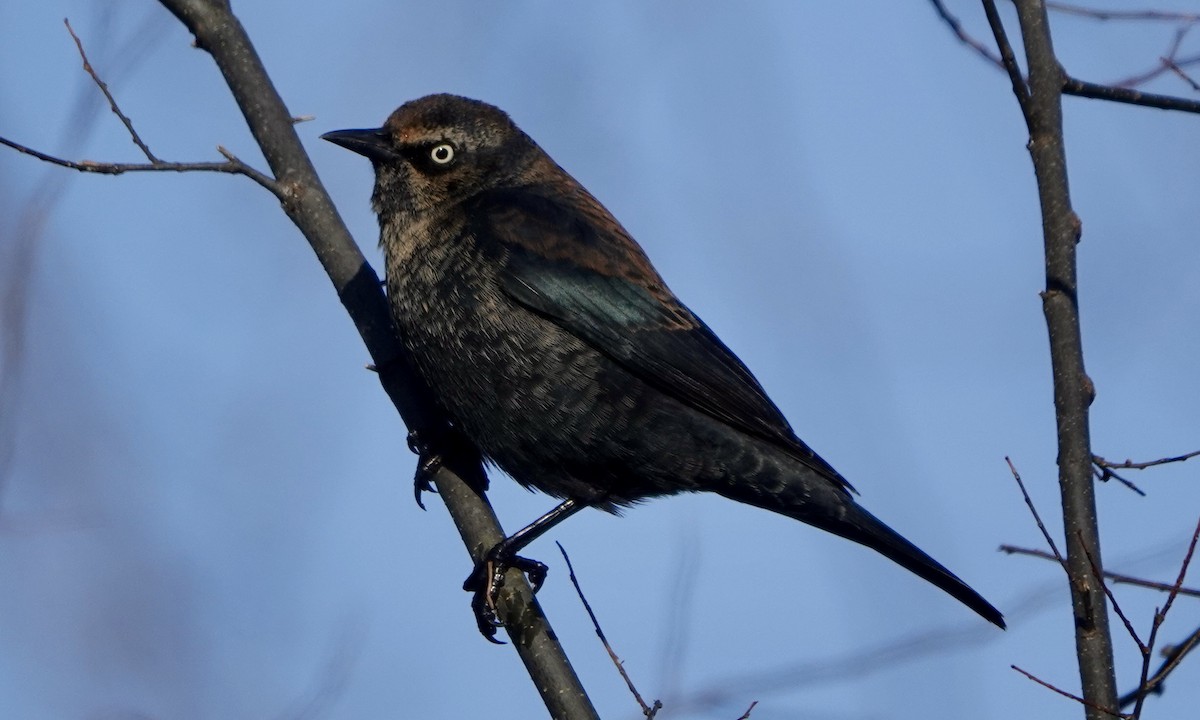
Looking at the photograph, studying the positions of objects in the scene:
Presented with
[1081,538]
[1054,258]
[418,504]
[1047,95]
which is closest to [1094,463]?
[1081,538]

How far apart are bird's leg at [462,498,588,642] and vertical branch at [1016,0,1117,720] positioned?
171 cm

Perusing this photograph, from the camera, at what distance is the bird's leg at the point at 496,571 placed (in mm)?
4004

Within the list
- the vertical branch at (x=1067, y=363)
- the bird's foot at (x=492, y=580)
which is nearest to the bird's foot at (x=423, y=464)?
the bird's foot at (x=492, y=580)

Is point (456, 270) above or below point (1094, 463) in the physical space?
above

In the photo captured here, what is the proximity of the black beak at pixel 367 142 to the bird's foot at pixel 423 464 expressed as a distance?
123 centimetres

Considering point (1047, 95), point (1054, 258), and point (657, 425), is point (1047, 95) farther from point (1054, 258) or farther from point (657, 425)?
point (657, 425)

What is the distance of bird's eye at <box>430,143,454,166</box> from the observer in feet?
16.9

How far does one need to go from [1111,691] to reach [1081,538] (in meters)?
0.38

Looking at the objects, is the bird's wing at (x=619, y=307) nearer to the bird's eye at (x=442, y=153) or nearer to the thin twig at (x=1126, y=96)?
the bird's eye at (x=442, y=153)


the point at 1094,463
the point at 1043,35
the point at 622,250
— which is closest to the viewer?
the point at 1094,463

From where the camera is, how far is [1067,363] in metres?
3.40

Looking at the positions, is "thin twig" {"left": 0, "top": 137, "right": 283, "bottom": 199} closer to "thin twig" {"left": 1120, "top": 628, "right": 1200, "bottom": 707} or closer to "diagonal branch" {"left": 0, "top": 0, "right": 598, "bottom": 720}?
"diagonal branch" {"left": 0, "top": 0, "right": 598, "bottom": 720}

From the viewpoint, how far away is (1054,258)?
3490 millimetres

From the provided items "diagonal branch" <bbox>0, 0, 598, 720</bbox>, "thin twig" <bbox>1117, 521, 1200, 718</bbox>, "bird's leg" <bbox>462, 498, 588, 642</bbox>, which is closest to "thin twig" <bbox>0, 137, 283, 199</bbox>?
"diagonal branch" <bbox>0, 0, 598, 720</bbox>
